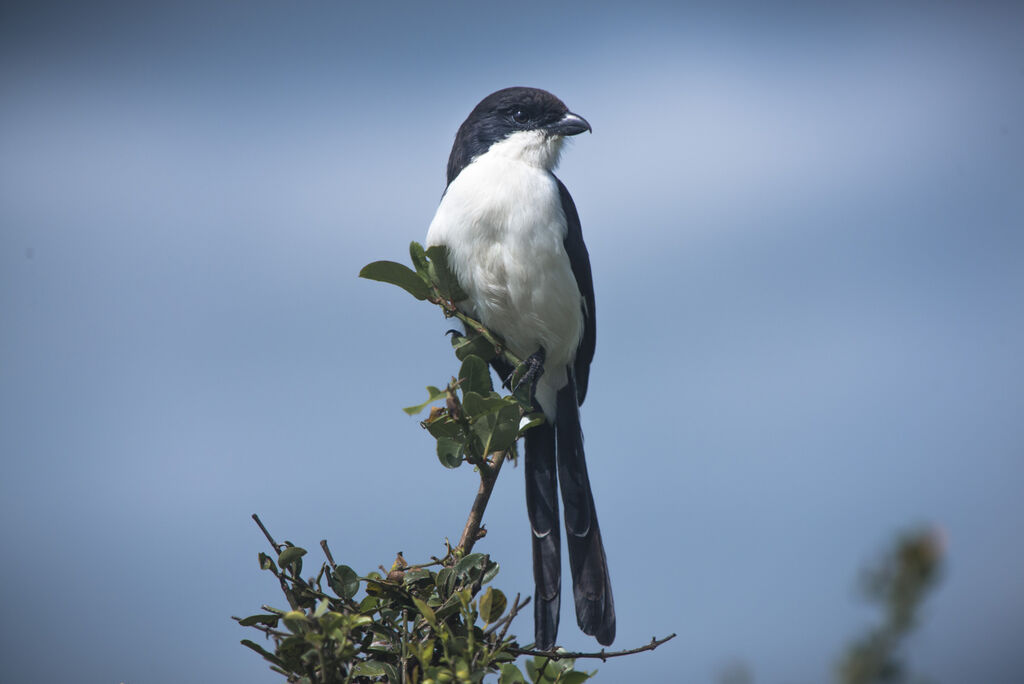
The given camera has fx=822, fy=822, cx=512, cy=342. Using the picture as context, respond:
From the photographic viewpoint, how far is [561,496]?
3.36 m

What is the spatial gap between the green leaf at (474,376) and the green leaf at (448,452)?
14 centimetres

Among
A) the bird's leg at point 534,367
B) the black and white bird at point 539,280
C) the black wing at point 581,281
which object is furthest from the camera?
the black wing at point 581,281

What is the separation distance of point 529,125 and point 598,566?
6.24ft

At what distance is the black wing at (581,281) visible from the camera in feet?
11.4

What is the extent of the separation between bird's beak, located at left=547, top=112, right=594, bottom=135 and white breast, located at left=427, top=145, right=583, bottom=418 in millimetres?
280

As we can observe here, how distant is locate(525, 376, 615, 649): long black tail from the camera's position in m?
2.89

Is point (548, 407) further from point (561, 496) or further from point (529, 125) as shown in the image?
point (529, 125)

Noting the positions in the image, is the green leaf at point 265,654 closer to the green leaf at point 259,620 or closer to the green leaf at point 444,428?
the green leaf at point 259,620

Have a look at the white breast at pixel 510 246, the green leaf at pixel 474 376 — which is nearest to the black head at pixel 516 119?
the white breast at pixel 510 246

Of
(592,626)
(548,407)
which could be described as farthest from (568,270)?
(592,626)

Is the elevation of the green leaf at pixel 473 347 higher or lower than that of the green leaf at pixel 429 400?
higher

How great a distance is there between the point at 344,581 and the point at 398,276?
3.34ft

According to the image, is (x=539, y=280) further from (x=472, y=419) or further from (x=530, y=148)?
(x=472, y=419)

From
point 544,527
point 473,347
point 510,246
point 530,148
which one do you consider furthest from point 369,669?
point 530,148
